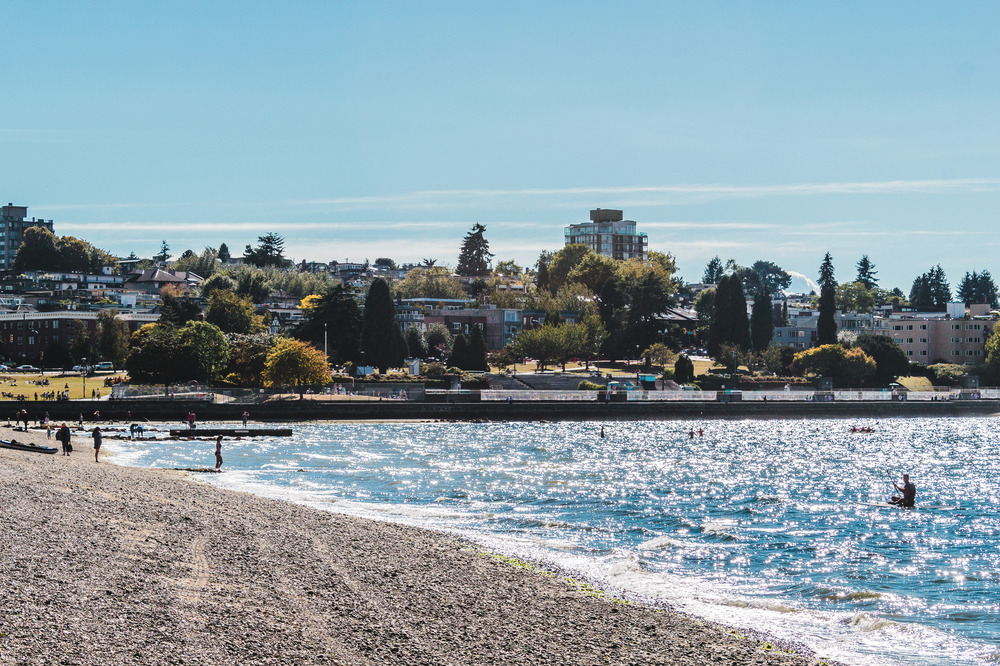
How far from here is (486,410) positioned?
88.3m

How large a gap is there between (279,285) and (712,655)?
182 metres

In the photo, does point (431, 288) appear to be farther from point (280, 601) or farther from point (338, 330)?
point (280, 601)

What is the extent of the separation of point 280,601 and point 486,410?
6785cm

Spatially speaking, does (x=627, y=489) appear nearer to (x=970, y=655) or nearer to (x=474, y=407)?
(x=970, y=655)

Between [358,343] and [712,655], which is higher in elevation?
[358,343]

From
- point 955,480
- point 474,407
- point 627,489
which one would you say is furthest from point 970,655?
point 474,407

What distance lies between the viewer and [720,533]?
3441 cm

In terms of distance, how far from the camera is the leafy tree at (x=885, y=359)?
5153 inches

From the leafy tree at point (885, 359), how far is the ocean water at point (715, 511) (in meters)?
56.4

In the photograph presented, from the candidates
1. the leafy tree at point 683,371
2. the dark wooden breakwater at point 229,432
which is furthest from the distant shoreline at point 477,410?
the leafy tree at point 683,371

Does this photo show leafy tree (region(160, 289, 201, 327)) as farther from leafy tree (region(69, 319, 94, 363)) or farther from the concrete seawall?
the concrete seawall

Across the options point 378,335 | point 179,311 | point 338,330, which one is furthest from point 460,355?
Result: point 179,311

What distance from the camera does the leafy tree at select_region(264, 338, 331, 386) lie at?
90.6 metres

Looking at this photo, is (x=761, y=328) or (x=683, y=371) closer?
(x=683, y=371)
